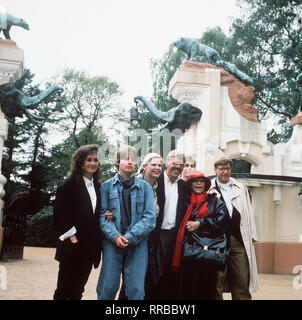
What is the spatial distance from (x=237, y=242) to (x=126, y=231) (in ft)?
4.25

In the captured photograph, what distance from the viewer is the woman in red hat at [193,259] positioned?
3941 mm

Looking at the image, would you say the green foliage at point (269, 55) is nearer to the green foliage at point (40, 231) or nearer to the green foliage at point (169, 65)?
the green foliage at point (169, 65)

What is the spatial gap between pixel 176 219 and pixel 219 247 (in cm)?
Answer: 47

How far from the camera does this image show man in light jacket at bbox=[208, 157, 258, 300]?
14.3 ft

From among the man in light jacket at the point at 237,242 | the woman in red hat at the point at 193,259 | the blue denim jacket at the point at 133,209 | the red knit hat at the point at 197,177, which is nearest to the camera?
the blue denim jacket at the point at 133,209

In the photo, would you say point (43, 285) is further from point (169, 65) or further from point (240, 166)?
point (169, 65)

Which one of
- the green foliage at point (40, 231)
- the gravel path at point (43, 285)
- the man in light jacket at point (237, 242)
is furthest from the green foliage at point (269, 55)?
the man in light jacket at point (237, 242)

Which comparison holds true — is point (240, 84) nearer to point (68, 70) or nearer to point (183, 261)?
point (183, 261)

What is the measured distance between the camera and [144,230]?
12.2 feet

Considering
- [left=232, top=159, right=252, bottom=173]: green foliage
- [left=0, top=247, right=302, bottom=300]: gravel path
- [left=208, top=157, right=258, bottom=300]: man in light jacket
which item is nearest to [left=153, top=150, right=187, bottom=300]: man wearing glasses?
[left=208, top=157, right=258, bottom=300]: man in light jacket

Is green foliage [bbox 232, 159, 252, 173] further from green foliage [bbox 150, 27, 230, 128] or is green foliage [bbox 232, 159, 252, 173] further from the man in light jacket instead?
the man in light jacket

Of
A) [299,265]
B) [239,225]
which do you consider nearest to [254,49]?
[299,265]

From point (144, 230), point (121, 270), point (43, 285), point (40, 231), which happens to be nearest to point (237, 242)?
point (144, 230)

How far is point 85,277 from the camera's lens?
3.86 meters
